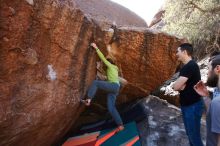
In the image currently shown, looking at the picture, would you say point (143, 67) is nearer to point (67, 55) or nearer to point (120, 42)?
point (120, 42)

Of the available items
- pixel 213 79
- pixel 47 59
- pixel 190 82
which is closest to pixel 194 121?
pixel 190 82

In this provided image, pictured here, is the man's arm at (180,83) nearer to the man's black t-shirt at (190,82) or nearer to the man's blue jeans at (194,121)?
the man's black t-shirt at (190,82)

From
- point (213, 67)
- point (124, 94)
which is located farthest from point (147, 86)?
point (213, 67)

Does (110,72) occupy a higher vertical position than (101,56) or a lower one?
lower

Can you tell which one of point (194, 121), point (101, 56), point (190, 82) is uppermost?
point (101, 56)

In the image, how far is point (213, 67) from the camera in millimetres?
3801

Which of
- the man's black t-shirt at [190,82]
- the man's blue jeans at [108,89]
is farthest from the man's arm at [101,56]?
the man's black t-shirt at [190,82]

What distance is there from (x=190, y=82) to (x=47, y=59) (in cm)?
255

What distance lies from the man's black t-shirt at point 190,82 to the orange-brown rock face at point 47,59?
224cm

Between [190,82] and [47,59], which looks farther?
[47,59]

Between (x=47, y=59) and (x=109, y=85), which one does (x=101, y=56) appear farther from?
(x=47, y=59)

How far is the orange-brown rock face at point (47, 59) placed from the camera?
5.07 meters

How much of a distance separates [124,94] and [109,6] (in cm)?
251

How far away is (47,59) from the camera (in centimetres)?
584
